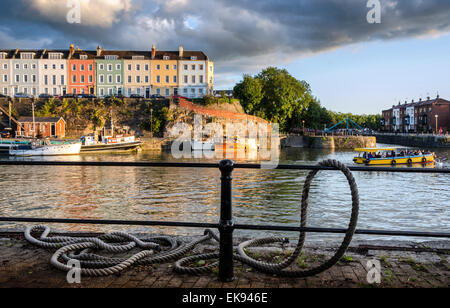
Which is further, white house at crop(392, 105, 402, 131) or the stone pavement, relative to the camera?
white house at crop(392, 105, 402, 131)

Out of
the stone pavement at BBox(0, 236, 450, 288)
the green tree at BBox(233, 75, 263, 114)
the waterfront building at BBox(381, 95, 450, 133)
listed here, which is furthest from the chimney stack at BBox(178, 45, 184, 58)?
the stone pavement at BBox(0, 236, 450, 288)

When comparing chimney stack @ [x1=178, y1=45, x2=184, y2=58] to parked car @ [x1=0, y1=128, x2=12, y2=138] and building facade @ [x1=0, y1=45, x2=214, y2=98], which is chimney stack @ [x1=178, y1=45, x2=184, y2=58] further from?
parked car @ [x1=0, y1=128, x2=12, y2=138]

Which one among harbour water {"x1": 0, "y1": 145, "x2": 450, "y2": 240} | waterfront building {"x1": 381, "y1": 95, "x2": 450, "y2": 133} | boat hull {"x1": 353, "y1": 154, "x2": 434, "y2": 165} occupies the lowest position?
harbour water {"x1": 0, "y1": 145, "x2": 450, "y2": 240}

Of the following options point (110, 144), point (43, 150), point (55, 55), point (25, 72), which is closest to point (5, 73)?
point (25, 72)

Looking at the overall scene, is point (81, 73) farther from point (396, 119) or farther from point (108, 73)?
point (396, 119)

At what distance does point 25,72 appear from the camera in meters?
76.2

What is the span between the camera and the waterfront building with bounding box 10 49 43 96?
7575 centimetres

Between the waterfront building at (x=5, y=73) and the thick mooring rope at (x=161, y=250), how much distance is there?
3313 inches

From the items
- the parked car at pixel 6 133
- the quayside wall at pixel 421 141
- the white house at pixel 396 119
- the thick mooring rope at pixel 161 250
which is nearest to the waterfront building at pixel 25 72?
the parked car at pixel 6 133

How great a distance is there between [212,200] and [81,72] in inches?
2648

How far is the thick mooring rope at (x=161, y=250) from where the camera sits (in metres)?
3.22

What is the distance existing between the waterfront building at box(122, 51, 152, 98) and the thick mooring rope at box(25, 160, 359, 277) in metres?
76.0
